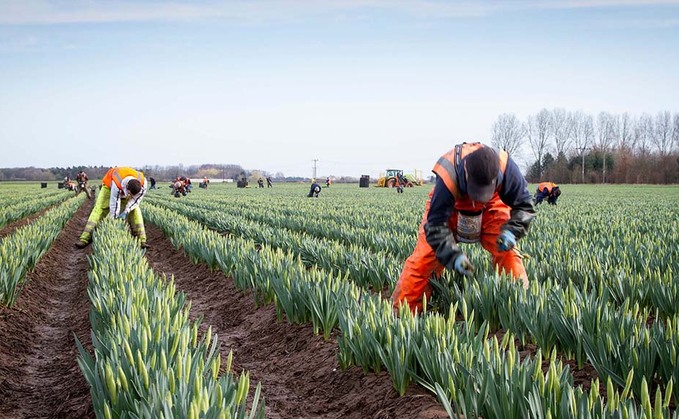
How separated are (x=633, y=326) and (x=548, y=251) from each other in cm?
325

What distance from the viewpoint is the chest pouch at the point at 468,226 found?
13.7ft

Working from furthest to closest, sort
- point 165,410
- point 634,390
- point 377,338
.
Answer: point 377,338, point 634,390, point 165,410

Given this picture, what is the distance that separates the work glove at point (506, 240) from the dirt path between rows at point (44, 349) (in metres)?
2.64

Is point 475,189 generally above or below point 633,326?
above

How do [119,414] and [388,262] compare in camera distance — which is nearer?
[119,414]

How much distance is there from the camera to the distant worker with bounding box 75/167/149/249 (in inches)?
345

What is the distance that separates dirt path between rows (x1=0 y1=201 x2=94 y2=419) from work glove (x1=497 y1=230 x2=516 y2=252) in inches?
104

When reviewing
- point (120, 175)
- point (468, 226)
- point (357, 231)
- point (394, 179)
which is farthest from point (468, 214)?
point (394, 179)

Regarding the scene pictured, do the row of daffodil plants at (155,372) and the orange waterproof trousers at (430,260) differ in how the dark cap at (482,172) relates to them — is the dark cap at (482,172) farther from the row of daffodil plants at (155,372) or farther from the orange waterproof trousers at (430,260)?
the row of daffodil plants at (155,372)

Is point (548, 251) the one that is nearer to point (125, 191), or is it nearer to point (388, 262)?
point (388, 262)

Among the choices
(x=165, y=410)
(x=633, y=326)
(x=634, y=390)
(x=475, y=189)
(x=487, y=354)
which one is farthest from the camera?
(x=475, y=189)

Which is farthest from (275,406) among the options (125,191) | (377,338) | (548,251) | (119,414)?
(125,191)

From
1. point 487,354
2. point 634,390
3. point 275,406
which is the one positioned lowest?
point 275,406

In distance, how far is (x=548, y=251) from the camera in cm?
604
